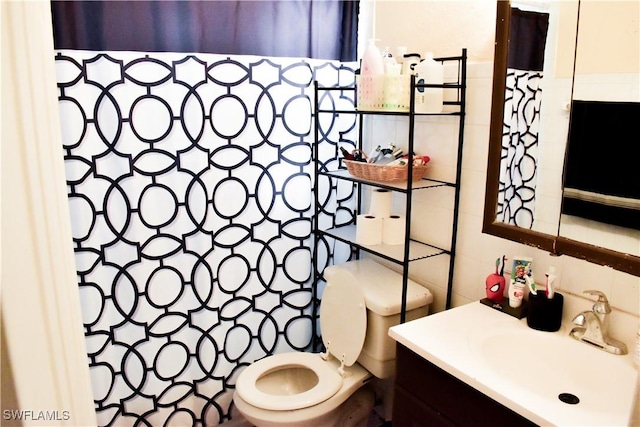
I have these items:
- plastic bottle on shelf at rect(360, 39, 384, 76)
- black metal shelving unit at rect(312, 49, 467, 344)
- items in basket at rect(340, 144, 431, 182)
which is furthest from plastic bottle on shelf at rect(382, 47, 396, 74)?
items in basket at rect(340, 144, 431, 182)

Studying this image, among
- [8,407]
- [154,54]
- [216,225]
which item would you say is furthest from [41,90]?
[216,225]

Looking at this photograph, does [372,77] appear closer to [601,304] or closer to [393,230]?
[393,230]

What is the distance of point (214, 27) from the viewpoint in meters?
1.77

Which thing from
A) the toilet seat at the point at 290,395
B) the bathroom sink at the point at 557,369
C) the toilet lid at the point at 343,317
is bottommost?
the toilet seat at the point at 290,395

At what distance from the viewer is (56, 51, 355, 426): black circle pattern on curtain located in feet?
5.42

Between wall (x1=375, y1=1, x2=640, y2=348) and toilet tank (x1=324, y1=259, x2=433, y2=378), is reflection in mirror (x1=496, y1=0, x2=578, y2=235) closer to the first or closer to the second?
wall (x1=375, y1=1, x2=640, y2=348)

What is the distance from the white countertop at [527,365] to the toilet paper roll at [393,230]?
416 mm

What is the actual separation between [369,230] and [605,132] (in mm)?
876

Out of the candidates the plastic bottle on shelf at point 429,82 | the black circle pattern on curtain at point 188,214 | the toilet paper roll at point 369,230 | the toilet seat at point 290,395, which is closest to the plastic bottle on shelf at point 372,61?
the plastic bottle on shelf at point 429,82

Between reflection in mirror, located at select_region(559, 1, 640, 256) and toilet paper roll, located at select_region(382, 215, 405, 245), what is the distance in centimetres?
63

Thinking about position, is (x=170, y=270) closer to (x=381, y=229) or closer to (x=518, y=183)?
(x=381, y=229)

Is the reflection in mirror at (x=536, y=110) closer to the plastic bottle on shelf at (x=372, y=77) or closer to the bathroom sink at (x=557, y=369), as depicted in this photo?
the bathroom sink at (x=557, y=369)

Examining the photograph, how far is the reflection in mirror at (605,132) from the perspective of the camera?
1.21 m

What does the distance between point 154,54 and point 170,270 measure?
0.78m
